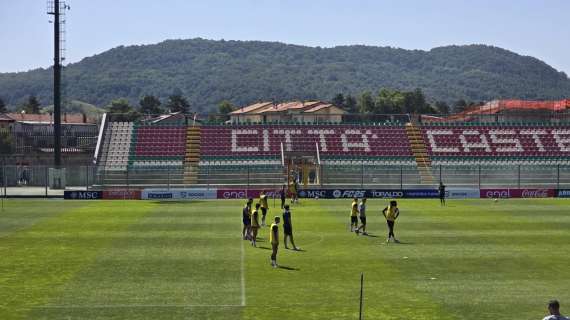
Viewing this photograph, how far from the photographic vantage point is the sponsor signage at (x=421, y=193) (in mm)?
A: 57625

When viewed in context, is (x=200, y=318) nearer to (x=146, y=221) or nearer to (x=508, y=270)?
(x=508, y=270)

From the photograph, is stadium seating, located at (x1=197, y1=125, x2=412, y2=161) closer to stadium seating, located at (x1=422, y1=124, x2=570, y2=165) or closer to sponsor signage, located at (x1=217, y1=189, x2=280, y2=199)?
stadium seating, located at (x1=422, y1=124, x2=570, y2=165)

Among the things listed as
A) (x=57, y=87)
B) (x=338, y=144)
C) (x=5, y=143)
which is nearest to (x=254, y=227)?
(x=57, y=87)

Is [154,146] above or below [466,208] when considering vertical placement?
above

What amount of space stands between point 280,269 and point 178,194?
3104 centimetres

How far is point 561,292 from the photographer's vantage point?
23.3 m

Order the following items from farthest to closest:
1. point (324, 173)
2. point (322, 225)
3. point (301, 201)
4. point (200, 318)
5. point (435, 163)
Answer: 1. point (435, 163)
2. point (324, 173)
3. point (301, 201)
4. point (322, 225)
5. point (200, 318)

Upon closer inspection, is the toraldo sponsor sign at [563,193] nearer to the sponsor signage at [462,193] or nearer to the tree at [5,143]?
the sponsor signage at [462,193]

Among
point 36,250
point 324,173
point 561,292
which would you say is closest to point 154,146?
point 324,173

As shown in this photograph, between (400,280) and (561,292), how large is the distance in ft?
15.7

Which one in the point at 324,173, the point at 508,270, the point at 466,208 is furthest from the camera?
the point at 324,173

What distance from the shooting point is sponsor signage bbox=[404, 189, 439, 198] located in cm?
5762

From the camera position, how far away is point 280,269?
26.7 metres

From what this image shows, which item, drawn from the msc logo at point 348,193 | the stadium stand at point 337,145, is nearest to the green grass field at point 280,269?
the msc logo at point 348,193
